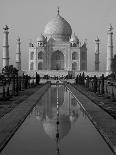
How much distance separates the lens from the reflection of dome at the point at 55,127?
6.49 meters

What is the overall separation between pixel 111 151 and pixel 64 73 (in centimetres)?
3914

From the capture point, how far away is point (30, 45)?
49.2 m

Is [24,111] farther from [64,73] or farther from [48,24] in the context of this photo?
[48,24]

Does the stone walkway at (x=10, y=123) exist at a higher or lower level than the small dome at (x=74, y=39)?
lower

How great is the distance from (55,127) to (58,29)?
42.0 meters

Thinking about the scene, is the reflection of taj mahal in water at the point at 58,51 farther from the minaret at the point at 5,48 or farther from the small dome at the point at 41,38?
the minaret at the point at 5,48

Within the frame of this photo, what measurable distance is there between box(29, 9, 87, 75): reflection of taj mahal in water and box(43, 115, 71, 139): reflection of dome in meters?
38.8

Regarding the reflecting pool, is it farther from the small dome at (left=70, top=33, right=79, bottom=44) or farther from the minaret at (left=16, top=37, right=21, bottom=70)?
the small dome at (left=70, top=33, right=79, bottom=44)

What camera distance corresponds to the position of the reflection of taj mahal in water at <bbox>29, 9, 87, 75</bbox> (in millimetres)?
47406

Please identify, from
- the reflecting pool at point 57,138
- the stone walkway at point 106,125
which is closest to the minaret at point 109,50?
the stone walkway at point 106,125

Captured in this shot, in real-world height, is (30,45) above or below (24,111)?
above

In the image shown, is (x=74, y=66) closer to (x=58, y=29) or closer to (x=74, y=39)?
(x=74, y=39)

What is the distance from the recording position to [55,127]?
721cm

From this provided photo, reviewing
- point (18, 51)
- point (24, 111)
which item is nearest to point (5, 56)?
point (18, 51)
